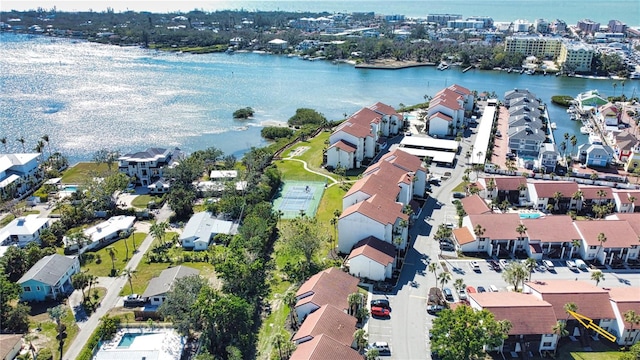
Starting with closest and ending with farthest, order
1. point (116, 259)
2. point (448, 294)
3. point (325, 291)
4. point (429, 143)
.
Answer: point (325, 291), point (448, 294), point (116, 259), point (429, 143)

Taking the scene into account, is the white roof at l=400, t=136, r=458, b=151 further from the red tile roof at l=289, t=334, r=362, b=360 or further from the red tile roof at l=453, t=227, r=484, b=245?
the red tile roof at l=289, t=334, r=362, b=360

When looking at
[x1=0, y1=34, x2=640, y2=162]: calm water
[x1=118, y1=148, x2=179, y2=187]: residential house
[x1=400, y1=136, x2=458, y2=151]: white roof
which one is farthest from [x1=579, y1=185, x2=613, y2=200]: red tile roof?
[x1=118, y1=148, x2=179, y2=187]: residential house

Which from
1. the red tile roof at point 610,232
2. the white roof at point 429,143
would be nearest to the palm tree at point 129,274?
the red tile roof at point 610,232

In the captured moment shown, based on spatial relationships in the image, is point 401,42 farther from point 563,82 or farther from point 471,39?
point 563,82

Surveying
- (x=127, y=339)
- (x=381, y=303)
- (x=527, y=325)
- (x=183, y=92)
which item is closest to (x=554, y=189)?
(x=527, y=325)

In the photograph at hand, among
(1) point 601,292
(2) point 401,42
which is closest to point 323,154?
(1) point 601,292

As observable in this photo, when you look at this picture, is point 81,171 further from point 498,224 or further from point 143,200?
point 498,224

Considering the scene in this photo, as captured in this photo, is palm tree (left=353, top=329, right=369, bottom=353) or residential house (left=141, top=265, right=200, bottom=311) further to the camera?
residential house (left=141, top=265, right=200, bottom=311)
